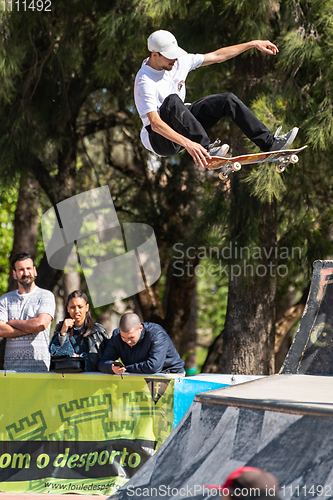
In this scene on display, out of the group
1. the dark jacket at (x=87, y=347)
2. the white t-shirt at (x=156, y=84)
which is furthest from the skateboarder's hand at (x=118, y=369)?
the white t-shirt at (x=156, y=84)

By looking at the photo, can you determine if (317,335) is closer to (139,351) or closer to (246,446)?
(139,351)

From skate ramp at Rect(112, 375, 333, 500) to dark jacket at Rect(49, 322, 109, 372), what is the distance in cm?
152

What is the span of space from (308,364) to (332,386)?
0.57m

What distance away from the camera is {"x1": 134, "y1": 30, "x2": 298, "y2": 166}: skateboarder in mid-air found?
3943mm

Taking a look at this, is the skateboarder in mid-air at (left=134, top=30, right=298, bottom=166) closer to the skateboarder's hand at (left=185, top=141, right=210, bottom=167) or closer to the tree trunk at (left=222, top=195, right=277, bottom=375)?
the skateboarder's hand at (left=185, top=141, right=210, bottom=167)

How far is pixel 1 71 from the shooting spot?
6.30m

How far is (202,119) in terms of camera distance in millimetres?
4566

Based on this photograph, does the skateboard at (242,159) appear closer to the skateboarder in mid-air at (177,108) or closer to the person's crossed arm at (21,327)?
the skateboarder in mid-air at (177,108)

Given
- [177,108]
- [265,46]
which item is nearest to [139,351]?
[177,108]

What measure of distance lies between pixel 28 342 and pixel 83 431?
0.95 metres

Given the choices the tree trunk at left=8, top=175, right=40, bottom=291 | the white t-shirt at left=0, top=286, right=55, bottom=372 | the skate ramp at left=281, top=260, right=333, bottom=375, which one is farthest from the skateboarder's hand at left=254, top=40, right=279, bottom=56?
the tree trunk at left=8, top=175, right=40, bottom=291

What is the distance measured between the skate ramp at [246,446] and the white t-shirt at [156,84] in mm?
2163

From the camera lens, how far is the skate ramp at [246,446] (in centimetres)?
261

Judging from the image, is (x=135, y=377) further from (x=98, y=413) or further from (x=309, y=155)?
(x=309, y=155)
